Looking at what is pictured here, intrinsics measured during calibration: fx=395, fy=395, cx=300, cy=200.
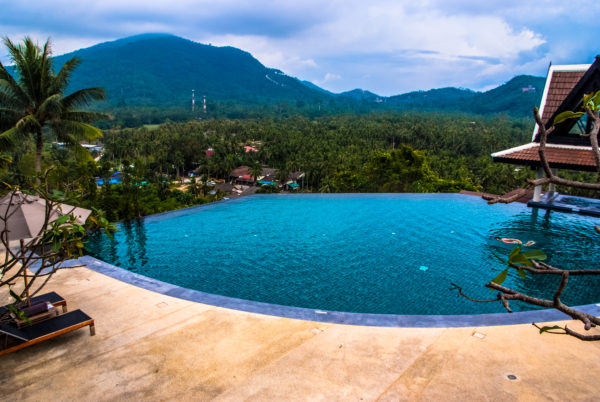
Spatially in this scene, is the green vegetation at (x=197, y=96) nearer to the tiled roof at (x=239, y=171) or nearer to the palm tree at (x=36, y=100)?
the tiled roof at (x=239, y=171)

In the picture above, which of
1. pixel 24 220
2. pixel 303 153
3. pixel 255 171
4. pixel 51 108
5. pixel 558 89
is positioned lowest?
pixel 255 171

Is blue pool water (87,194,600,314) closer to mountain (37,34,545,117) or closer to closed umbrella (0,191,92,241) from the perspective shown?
closed umbrella (0,191,92,241)

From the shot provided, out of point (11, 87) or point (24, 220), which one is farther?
point (11, 87)

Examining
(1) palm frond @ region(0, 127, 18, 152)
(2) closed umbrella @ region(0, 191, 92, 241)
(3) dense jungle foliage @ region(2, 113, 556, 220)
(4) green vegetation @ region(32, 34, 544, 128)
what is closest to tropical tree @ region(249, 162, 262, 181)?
(3) dense jungle foliage @ region(2, 113, 556, 220)

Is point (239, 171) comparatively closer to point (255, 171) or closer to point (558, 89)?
point (255, 171)

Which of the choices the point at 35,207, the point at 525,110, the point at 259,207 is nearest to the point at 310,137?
the point at 259,207

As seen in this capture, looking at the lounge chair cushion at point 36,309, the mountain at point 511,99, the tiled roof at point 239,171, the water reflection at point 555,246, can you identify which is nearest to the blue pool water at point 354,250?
the water reflection at point 555,246

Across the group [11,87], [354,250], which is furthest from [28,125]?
[354,250]

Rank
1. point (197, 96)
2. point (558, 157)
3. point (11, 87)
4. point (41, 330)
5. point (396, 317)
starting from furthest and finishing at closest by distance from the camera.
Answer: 1. point (197, 96)
2. point (558, 157)
3. point (11, 87)
4. point (396, 317)
5. point (41, 330)
